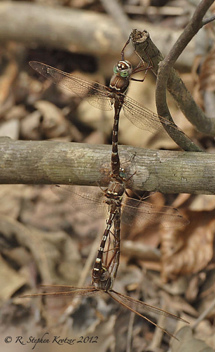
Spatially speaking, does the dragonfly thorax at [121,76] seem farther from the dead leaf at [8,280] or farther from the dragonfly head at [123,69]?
the dead leaf at [8,280]

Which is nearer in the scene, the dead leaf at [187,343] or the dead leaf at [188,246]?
the dead leaf at [187,343]

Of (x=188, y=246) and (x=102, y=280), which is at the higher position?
(x=188, y=246)

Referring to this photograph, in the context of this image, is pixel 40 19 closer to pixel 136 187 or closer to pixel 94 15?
pixel 94 15

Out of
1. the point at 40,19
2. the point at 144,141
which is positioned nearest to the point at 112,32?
the point at 40,19

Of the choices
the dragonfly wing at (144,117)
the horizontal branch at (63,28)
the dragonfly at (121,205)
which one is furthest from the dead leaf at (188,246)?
the horizontal branch at (63,28)

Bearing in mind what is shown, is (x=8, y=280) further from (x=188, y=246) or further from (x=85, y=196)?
(x=188, y=246)

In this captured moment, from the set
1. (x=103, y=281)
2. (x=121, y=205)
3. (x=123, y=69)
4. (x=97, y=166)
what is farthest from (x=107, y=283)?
(x=123, y=69)
